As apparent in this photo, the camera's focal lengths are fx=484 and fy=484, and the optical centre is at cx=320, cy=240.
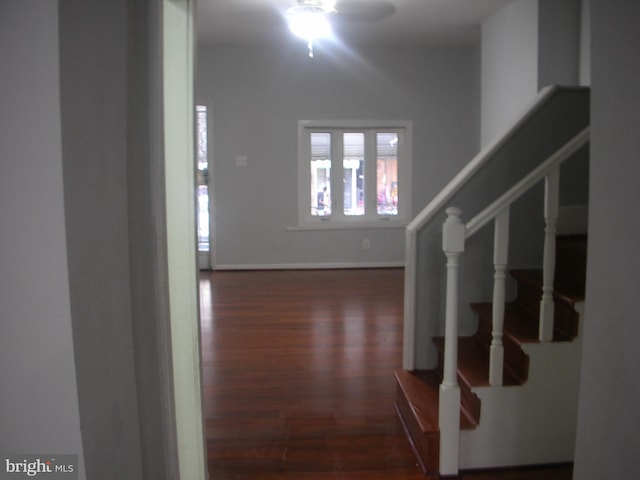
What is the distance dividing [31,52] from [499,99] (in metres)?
4.22

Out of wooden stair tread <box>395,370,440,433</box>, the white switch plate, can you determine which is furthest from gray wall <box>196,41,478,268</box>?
wooden stair tread <box>395,370,440,433</box>

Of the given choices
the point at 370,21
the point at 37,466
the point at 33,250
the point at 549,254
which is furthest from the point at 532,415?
the point at 370,21

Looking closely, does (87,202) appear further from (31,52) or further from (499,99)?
(499,99)

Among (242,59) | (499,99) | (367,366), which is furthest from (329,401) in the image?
(242,59)

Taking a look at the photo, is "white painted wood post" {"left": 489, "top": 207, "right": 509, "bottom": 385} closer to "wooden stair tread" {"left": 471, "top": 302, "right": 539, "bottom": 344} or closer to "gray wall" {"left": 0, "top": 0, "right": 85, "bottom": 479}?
"wooden stair tread" {"left": 471, "top": 302, "right": 539, "bottom": 344}

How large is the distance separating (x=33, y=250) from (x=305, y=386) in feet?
7.08

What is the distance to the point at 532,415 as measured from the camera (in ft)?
6.72

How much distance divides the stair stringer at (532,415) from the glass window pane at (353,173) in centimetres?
426

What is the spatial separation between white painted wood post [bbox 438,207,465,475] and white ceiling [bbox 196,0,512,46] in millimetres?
3106

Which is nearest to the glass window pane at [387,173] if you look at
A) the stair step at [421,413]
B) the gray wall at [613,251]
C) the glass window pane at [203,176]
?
the glass window pane at [203,176]

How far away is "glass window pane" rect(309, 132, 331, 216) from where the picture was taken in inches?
238

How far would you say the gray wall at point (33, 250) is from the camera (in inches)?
33.3

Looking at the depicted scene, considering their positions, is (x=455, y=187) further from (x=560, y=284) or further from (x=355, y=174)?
(x=355, y=174)

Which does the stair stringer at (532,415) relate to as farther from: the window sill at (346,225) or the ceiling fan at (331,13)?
the window sill at (346,225)
